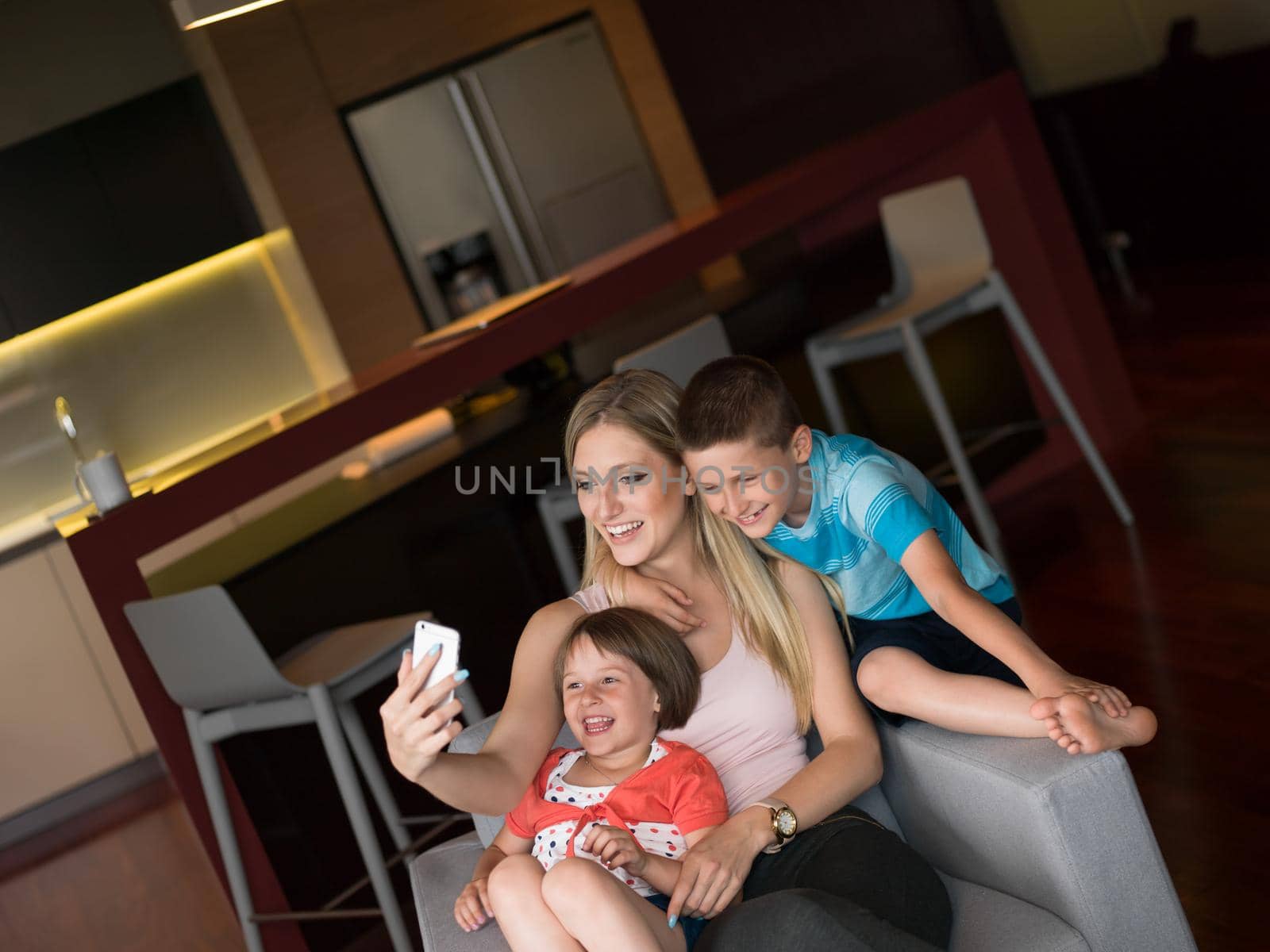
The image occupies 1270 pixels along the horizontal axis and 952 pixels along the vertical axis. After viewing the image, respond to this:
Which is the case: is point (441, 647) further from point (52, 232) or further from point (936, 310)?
point (52, 232)

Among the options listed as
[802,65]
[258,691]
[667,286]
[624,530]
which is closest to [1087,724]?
[624,530]

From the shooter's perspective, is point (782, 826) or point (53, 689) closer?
point (782, 826)

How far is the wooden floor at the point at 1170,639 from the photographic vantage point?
2221mm

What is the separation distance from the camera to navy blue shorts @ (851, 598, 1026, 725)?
67.6 inches

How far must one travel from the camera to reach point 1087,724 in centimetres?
Answer: 141

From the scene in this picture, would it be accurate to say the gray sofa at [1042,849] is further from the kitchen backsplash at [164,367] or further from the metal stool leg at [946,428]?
the kitchen backsplash at [164,367]

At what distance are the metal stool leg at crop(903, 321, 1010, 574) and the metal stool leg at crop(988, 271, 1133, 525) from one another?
291 mm

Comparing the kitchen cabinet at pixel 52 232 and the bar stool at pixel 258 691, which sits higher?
the kitchen cabinet at pixel 52 232

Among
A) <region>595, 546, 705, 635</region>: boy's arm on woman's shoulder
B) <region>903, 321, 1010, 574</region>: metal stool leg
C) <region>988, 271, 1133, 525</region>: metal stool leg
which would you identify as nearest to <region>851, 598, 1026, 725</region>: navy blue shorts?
<region>595, 546, 705, 635</region>: boy's arm on woman's shoulder

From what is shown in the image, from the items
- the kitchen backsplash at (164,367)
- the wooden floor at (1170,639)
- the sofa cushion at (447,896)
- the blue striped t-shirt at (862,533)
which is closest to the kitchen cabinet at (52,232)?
the kitchen backsplash at (164,367)

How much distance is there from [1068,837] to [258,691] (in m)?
1.48

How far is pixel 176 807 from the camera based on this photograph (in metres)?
4.41

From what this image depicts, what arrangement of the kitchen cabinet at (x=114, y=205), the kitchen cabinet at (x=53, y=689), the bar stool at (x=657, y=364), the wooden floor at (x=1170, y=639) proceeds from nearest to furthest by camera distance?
the wooden floor at (x=1170, y=639) → the bar stool at (x=657, y=364) → the kitchen cabinet at (x=53, y=689) → the kitchen cabinet at (x=114, y=205)

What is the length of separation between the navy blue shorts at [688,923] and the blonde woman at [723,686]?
2.0 inches
